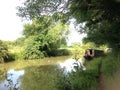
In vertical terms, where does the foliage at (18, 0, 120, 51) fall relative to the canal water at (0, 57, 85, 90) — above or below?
above

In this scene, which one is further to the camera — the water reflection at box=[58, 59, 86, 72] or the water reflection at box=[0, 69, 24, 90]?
the water reflection at box=[58, 59, 86, 72]

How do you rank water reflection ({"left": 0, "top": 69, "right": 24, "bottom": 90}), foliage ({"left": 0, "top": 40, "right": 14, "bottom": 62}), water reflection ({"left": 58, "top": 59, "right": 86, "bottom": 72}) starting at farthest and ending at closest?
foliage ({"left": 0, "top": 40, "right": 14, "bottom": 62})
water reflection ({"left": 58, "top": 59, "right": 86, "bottom": 72})
water reflection ({"left": 0, "top": 69, "right": 24, "bottom": 90})

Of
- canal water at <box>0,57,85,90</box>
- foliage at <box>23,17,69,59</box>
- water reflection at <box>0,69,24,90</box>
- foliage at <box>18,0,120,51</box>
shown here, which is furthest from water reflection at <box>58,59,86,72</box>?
foliage at <box>23,17,69,59</box>

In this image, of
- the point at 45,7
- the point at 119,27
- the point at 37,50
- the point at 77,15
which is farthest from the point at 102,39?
the point at 37,50

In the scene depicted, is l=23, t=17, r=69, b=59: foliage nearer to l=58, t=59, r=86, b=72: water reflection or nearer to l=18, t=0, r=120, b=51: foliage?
l=58, t=59, r=86, b=72: water reflection

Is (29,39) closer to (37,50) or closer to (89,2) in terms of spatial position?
(37,50)

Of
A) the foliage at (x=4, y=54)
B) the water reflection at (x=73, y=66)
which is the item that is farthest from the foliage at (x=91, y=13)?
the foliage at (x=4, y=54)

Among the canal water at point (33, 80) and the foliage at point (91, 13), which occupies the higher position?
the foliage at point (91, 13)

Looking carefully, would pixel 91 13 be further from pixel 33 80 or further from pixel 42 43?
pixel 42 43

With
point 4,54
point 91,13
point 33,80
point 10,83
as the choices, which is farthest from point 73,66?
point 4,54

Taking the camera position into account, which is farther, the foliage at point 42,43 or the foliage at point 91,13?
the foliage at point 42,43

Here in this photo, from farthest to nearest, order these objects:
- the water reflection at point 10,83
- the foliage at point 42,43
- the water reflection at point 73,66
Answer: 1. the foliage at point 42,43
2. the water reflection at point 73,66
3. the water reflection at point 10,83

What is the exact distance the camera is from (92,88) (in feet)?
36.8

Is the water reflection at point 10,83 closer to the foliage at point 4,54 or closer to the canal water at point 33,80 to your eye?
the canal water at point 33,80
